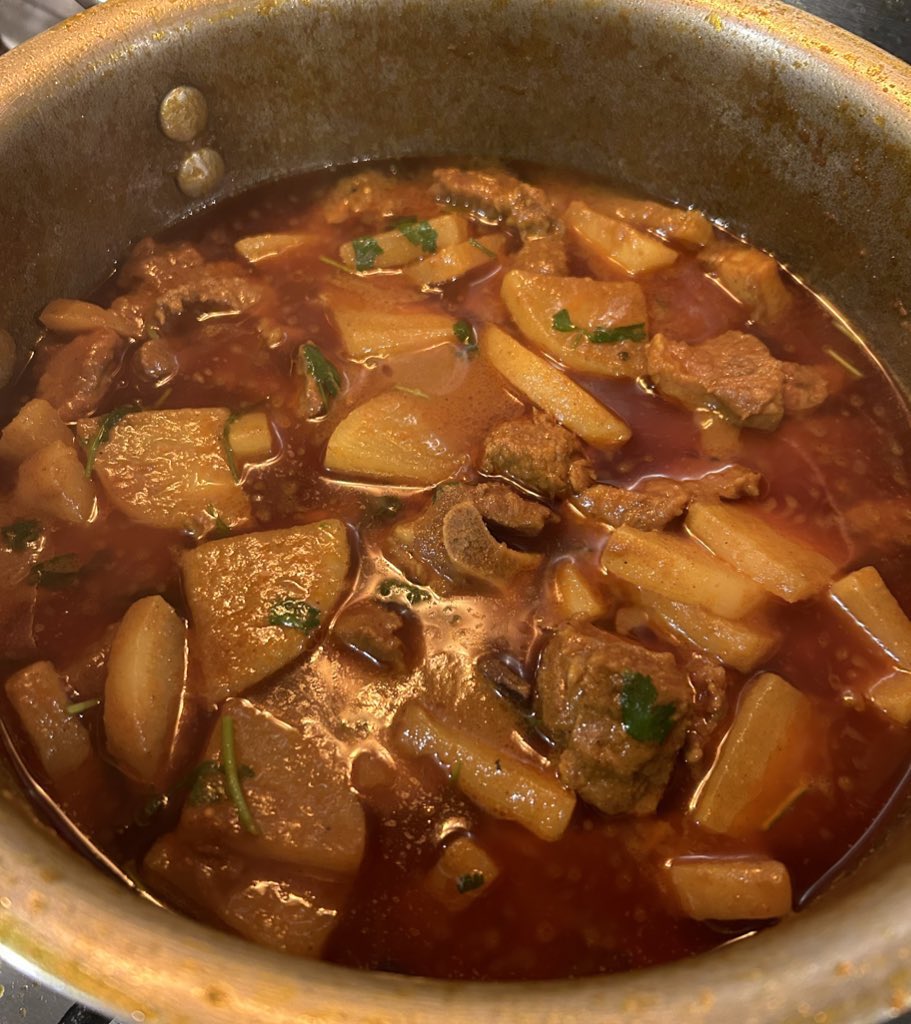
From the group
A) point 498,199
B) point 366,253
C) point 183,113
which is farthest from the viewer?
point 498,199

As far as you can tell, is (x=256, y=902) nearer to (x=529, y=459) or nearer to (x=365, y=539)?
(x=365, y=539)

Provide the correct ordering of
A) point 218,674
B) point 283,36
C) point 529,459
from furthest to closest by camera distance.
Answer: point 283,36 < point 529,459 < point 218,674

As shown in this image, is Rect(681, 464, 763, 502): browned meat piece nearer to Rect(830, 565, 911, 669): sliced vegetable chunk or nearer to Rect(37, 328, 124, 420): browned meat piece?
Rect(830, 565, 911, 669): sliced vegetable chunk

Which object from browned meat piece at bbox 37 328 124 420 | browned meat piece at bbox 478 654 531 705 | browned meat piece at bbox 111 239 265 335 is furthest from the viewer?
browned meat piece at bbox 111 239 265 335

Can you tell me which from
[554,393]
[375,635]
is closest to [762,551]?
[554,393]

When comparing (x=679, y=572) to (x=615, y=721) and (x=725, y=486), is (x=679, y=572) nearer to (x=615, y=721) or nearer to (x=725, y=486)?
(x=725, y=486)

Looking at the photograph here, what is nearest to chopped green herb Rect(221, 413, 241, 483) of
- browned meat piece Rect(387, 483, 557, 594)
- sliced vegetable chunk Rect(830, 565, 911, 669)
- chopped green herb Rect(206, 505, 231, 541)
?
chopped green herb Rect(206, 505, 231, 541)

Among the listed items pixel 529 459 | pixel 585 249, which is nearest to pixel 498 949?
pixel 529 459
